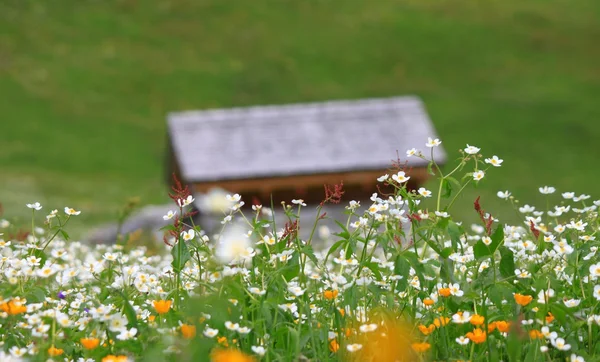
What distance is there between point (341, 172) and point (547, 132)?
1404 cm

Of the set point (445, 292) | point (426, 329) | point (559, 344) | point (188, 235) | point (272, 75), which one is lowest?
point (559, 344)

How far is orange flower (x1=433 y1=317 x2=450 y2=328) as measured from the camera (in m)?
3.05

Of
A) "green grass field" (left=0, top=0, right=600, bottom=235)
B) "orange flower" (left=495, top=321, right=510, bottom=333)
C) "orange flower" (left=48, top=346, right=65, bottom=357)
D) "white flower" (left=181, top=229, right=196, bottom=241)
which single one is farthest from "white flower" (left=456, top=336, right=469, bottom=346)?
"green grass field" (left=0, top=0, right=600, bottom=235)

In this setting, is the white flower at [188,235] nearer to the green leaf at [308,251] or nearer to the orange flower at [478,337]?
the green leaf at [308,251]

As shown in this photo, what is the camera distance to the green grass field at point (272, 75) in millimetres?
25438

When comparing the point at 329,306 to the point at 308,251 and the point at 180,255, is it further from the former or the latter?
the point at 180,255

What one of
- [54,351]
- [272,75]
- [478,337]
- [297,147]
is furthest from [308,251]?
[272,75]

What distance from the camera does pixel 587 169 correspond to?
24875mm

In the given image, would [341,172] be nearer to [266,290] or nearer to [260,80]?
[266,290]

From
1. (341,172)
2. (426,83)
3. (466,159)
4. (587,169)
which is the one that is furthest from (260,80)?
(466,159)

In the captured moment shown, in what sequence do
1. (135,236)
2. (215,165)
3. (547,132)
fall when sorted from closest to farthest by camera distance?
(135,236)
(215,165)
(547,132)

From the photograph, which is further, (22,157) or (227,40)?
(227,40)

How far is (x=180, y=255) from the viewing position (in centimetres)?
316

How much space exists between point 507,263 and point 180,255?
3.90 feet
